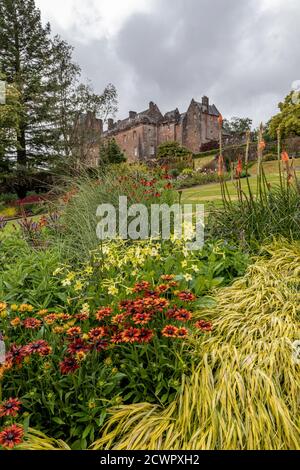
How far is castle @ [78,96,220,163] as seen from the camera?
37.2 m

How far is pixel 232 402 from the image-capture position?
1470mm

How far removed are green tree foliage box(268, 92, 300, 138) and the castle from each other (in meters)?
8.90

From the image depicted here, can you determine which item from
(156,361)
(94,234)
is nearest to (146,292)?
(156,361)

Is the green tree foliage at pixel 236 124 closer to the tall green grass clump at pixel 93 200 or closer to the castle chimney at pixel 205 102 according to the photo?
the castle chimney at pixel 205 102

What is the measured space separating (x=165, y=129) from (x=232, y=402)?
40756 mm

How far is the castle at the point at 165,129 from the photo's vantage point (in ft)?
122

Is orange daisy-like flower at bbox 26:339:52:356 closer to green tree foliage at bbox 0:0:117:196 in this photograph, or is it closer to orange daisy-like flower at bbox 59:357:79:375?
orange daisy-like flower at bbox 59:357:79:375

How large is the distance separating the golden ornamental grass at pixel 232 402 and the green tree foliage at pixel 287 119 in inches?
1023

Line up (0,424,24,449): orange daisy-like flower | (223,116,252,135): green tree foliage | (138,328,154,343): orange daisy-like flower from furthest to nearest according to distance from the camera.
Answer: (223,116,252,135): green tree foliage, (138,328,154,343): orange daisy-like flower, (0,424,24,449): orange daisy-like flower

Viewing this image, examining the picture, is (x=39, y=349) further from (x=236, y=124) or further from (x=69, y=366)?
(x=236, y=124)

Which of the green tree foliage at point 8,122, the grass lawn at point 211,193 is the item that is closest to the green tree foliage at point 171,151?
the grass lawn at point 211,193

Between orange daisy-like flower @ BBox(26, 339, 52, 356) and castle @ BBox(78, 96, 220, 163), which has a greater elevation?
castle @ BBox(78, 96, 220, 163)

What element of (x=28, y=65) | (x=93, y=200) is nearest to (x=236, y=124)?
(x=28, y=65)

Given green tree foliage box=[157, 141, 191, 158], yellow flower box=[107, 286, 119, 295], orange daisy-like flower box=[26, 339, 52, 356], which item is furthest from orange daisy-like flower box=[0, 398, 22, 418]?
green tree foliage box=[157, 141, 191, 158]
